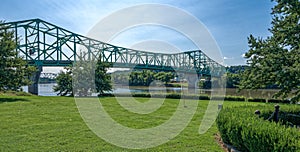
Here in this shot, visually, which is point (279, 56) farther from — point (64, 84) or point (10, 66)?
point (64, 84)

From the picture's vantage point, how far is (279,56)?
5773mm

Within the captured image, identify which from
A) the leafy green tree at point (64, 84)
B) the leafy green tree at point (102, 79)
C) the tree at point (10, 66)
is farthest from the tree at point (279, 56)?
the leafy green tree at point (64, 84)

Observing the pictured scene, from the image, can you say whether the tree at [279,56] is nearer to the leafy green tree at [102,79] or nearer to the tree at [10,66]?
the tree at [10,66]

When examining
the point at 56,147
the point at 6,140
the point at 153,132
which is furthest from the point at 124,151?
the point at 6,140

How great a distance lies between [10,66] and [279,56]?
1206cm

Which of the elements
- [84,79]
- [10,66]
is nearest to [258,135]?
[10,66]

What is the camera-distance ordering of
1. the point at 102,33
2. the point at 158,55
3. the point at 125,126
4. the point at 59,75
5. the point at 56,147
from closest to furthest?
the point at 56,147 < the point at 102,33 < the point at 125,126 < the point at 59,75 < the point at 158,55

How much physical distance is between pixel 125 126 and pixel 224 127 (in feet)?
9.29

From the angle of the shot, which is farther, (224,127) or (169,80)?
(169,80)

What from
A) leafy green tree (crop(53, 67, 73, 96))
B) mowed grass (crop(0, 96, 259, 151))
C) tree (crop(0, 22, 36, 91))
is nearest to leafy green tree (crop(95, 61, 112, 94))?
leafy green tree (crop(53, 67, 73, 96))

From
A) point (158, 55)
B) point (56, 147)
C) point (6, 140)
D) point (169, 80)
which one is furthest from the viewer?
point (158, 55)

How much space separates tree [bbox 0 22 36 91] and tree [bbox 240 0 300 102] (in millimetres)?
10840

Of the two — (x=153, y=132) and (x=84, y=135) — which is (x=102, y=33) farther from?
(x=153, y=132)

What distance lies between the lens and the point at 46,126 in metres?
6.09
